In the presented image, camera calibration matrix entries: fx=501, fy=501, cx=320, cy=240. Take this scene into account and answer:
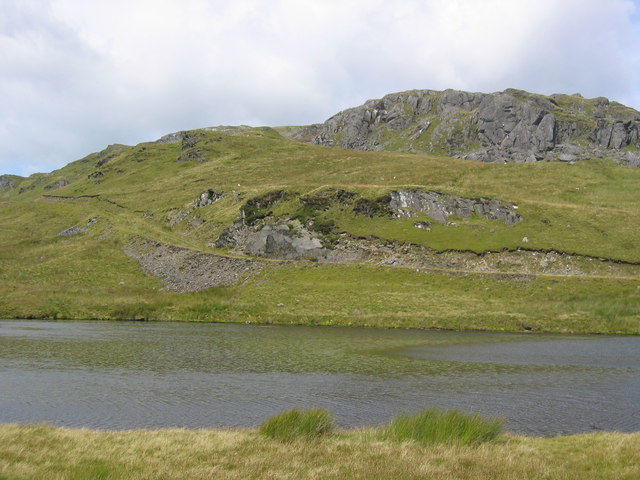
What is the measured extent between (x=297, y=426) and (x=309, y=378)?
14871 mm

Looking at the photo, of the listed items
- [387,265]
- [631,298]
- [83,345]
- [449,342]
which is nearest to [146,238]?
[387,265]

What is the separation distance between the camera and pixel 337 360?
3909cm

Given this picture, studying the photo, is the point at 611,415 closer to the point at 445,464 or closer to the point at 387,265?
the point at 445,464

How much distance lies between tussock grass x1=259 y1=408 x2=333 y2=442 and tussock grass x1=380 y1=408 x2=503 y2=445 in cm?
218

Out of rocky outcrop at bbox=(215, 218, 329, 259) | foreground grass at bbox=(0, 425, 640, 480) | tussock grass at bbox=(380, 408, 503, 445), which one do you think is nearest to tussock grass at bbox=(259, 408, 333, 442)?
foreground grass at bbox=(0, 425, 640, 480)

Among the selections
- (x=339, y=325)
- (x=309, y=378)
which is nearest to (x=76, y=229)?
(x=339, y=325)

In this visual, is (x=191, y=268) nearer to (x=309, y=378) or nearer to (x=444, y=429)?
(x=309, y=378)

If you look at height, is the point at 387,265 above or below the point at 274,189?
below

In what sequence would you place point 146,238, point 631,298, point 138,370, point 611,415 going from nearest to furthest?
point 611,415, point 138,370, point 631,298, point 146,238

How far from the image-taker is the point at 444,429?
707 inches

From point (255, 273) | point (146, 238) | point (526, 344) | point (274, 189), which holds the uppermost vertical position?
point (274, 189)

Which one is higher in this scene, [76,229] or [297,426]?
[76,229]

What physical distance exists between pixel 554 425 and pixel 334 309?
44.2m

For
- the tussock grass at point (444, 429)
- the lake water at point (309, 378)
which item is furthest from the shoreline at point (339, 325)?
the tussock grass at point (444, 429)
